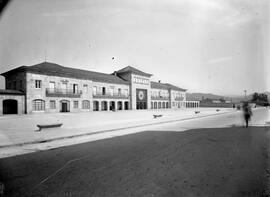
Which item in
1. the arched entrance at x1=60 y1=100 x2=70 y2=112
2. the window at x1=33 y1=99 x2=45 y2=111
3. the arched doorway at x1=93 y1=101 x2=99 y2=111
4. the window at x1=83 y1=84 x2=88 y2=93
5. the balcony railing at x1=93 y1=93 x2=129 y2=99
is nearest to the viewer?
the window at x1=33 y1=99 x2=45 y2=111

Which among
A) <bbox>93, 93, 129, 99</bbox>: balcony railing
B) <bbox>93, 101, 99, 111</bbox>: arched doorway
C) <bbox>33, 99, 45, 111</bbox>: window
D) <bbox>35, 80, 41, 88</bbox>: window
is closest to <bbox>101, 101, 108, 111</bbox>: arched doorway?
<bbox>93, 101, 99, 111</bbox>: arched doorway

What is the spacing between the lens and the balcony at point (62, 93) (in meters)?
29.2

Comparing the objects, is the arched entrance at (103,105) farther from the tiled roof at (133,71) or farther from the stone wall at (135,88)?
the tiled roof at (133,71)

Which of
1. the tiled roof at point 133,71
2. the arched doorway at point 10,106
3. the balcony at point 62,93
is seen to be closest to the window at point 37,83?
the balcony at point 62,93

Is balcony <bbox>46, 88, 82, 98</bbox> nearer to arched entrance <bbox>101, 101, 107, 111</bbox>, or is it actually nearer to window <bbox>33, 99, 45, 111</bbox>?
window <bbox>33, 99, 45, 111</bbox>

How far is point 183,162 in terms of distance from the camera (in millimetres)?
4457

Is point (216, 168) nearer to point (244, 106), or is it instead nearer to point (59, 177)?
point (59, 177)

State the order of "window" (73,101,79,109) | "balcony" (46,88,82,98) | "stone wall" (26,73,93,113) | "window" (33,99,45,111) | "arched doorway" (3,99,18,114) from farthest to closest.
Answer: "window" (73,101,79,109), "balcony" (46,88,82,98), "window" (33,99,45,111), "stone wall" (26,73,93,113), "arched doorway" (3,99,18,114)

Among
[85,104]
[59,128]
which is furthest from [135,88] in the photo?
[59,128]

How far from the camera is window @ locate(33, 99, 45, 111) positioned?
2722 centimetres

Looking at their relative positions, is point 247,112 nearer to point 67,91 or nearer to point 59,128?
point 59,128

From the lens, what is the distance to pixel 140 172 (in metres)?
3.79

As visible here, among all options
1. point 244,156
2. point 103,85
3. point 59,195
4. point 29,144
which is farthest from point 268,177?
point 103,85

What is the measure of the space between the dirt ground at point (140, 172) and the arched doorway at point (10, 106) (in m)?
26.0
